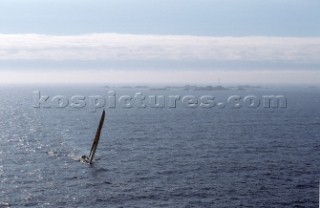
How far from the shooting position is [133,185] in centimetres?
8006

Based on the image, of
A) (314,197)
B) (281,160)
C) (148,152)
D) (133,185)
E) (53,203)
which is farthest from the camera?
(148,152)

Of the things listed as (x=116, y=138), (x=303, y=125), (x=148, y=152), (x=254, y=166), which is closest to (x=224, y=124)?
(x=303, y=125)

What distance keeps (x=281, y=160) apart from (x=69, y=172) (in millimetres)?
47486

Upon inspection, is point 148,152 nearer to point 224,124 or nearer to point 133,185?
point 133,185

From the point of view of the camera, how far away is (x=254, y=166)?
313ft

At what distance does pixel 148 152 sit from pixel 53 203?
4470 centimetres

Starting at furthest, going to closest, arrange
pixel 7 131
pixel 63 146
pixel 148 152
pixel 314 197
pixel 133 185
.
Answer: pixel 7 131, pixel 63 146, pixel 148 152, pixel 133 185, pixel 314 197

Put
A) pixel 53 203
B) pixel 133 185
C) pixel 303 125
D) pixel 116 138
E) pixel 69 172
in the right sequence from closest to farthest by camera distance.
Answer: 1. pixel 53 203
2. pixel 133 185
3. pixel 69 172
4. pixel 116 138
5. pixel 303 125

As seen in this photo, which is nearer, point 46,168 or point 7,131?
point 46,168

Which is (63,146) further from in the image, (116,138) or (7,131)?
(7,131)

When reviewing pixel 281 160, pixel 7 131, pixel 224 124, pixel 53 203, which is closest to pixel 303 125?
pixel 224 124

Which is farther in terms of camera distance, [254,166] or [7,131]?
[7,131]

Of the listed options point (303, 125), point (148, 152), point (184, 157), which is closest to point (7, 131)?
point (148, 152)

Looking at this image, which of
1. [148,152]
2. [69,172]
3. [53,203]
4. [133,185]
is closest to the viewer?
[53,203]
